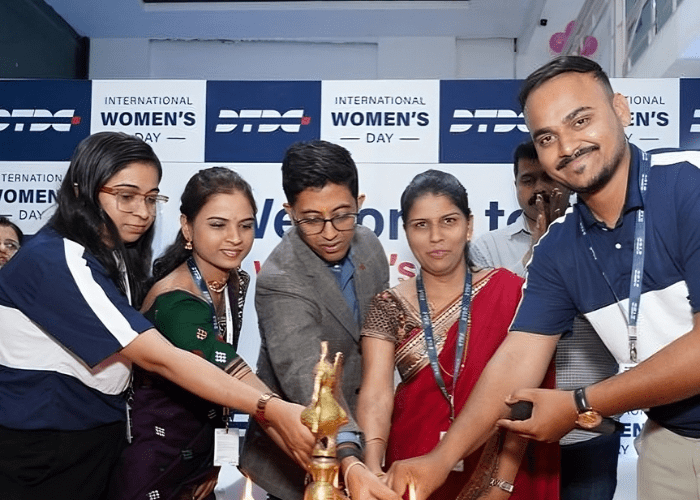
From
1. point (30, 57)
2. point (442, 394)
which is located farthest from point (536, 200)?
point (30, 57)

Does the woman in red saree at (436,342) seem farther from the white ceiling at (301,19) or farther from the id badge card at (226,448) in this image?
the white ceiling at (301,19)

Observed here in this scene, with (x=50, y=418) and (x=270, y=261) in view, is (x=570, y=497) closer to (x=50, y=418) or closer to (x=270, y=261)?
(x=270, y=261)

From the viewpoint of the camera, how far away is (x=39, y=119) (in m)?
3.81

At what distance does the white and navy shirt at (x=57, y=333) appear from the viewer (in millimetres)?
1650

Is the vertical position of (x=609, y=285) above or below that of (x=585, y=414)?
above

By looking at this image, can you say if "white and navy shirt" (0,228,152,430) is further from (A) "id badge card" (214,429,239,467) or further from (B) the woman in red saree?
(B) the woman in red saree

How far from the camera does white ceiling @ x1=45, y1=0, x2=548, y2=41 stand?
6.41 m

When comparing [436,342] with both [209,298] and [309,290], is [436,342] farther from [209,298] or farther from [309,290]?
[209,298]

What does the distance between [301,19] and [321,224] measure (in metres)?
5.11

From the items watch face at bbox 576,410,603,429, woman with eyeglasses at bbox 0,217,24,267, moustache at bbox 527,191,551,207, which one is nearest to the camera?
watch face at bbox 576,410,603,429

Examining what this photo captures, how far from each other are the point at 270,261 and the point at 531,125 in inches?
31.4

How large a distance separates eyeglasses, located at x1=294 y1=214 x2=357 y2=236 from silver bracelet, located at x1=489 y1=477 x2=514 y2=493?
72cm

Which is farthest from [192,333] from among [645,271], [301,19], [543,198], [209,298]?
[301,19]

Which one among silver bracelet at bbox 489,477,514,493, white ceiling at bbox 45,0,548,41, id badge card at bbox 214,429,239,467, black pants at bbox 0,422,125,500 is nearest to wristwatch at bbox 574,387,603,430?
silver bracelet at bbox 489,477,514,493
